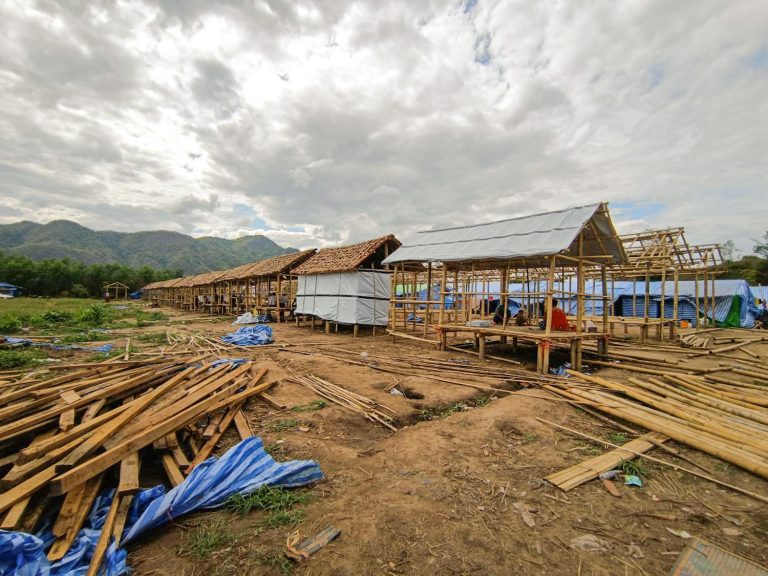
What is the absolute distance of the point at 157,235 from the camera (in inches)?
6491

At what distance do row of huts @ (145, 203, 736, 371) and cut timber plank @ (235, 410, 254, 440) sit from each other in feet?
23.1

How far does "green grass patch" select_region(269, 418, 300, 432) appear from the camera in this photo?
5266 mm

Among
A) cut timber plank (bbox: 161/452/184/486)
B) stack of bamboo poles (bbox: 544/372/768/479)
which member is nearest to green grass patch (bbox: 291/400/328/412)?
cut timber plank (bbox: 161/452/184/486)

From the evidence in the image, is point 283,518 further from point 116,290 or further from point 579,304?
point 116,290

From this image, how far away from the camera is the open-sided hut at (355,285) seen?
16.2m

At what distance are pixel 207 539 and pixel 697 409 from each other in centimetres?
739

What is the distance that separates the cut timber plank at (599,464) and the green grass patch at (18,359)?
12.0 metres

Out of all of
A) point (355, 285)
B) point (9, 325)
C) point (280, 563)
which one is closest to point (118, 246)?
point (9, 325)

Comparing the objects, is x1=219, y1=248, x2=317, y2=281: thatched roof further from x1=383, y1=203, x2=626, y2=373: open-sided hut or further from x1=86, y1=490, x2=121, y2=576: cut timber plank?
→ x1=86, y1=490, x2=121, y2=576: cut timber plank

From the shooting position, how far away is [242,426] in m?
5.14

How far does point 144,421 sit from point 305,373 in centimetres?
416

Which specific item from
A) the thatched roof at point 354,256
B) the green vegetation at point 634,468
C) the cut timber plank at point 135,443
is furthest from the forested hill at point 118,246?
the green vegetation at point 634,468

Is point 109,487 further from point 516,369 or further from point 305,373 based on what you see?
point 516,369

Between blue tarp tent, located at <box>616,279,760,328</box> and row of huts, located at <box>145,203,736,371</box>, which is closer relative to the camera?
row of huts, located at <box>145,203,736,371</box>
